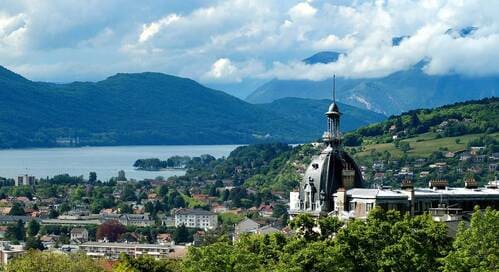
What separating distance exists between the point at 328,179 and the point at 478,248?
2406cm

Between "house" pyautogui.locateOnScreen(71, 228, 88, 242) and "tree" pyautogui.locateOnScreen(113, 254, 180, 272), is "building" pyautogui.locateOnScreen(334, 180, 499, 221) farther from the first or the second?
"house" pyautogui.locateOnScreen(71, 228, 88, 242)

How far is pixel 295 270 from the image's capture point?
183 feet

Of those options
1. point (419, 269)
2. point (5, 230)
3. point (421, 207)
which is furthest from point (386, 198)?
point (5, 230)

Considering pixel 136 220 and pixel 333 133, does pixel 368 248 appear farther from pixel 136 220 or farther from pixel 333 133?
pixel 136 220

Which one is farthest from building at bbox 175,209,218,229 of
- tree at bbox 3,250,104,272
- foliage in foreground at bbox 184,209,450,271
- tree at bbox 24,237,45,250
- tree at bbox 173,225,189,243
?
foliage in foreground at bbox 184,209,450,271

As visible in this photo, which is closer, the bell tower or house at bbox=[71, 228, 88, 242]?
the bell tower

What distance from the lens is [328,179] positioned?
77.2 meters

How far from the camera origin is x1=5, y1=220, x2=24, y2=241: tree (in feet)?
562

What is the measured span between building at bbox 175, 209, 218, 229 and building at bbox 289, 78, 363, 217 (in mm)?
106175

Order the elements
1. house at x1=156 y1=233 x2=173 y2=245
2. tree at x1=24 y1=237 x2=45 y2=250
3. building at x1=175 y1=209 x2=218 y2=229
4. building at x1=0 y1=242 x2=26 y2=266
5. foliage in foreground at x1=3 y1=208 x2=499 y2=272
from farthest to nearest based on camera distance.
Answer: building at x1=175 y1=209 x2=218 y2=229 → house at x1=156 y1=233 x2=173 y2=245 → tree at x1=24 y1=237 x2=45 y2=250 → building at x1=0 y1=242 x2=26 y2=266 → foliage in foreground at x1=3 y1=208 x2=499 y2=272

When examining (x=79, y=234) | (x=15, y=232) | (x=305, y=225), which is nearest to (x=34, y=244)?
(x=79, y=234)

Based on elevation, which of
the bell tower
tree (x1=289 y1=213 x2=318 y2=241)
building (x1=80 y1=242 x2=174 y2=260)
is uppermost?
the bell tower

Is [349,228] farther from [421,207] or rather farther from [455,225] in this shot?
[421,207]

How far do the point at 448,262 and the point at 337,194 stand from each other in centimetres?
2261
